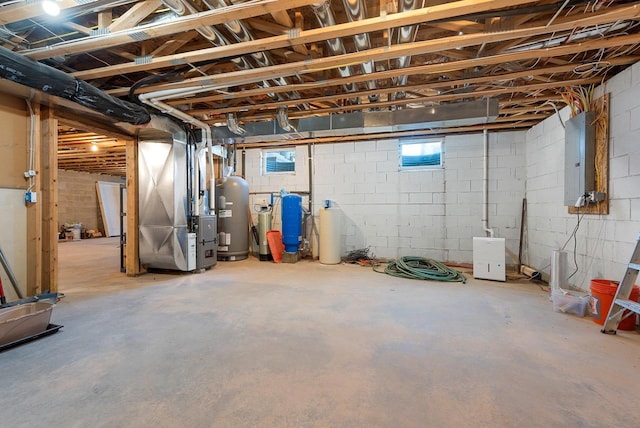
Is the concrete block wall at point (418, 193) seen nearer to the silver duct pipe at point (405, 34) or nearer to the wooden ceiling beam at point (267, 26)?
the silver duct pipe at point (405, 34)

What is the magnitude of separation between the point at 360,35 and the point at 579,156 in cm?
280

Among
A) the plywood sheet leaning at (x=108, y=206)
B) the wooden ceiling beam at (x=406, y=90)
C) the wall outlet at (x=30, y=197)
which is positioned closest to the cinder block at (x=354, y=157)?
the wooden ceiling beam at (x=406, y=90)

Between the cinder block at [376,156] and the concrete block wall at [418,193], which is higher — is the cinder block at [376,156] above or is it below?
above

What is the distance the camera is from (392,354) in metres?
1.97

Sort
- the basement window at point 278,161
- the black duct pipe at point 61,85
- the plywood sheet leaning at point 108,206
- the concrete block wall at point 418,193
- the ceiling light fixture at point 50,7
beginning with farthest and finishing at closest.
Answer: the plywood sheet leaning at point 108,206 < the basement window at point 278,161 < the concrete block wall at point 418,193 < the black duct pipe at point 61,85 < the ceiling light fixture at point 50,7

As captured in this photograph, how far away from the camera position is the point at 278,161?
19.9ft

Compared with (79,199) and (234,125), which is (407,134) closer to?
(234,125)

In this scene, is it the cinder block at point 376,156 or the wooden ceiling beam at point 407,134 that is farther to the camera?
the cinder block at point 376,156

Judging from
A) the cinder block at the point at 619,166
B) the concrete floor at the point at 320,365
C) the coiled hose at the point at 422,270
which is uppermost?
the cinder block at the point at 619,166

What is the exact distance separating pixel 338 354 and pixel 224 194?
4.15m

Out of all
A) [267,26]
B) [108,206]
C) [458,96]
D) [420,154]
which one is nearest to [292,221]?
[420,154]

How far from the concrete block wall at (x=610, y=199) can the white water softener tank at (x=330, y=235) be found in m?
3.13

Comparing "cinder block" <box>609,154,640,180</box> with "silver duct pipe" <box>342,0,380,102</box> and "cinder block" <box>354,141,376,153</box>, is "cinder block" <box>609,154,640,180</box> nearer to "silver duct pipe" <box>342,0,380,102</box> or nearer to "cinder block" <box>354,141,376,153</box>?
"silver duct pipe" <box>342,0,380,102</box>

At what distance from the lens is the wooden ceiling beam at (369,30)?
74.1 inches
